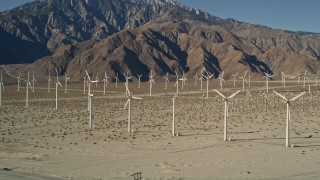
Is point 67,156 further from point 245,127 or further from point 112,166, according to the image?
point 245,127

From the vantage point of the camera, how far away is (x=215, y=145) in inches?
1644

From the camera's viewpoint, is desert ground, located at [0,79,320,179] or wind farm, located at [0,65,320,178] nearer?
desert ground, located at [0,79,320,179]

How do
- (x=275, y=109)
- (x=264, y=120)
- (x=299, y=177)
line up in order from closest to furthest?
(x=299, y=177) → (x=264, y=120) → (x=275, y=109)

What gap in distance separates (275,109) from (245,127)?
23960 mm

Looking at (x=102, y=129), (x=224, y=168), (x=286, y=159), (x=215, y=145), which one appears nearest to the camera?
(x=224, y=168)

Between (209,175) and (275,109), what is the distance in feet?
160

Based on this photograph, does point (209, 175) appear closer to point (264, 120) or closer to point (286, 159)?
point (286, 159)

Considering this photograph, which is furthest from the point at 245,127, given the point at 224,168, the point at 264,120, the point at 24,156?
the point at 24,156

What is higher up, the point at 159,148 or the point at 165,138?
the point at 165,138

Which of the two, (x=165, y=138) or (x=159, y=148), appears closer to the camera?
(x=159, y=148)

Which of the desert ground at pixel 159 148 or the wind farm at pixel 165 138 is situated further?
the wind farm at pixel 165 138

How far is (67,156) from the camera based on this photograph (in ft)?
119

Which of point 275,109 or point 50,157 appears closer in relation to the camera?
point 50,157

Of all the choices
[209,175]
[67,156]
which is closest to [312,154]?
[209,175]
